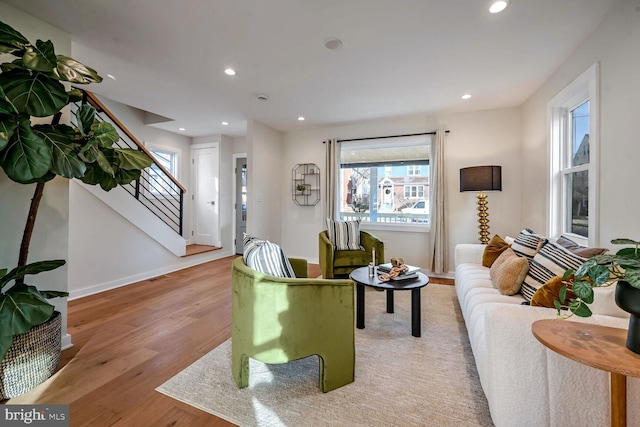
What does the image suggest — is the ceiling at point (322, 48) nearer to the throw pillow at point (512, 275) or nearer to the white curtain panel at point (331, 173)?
the white curtain panel at point (331, 173)

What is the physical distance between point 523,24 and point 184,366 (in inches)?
141

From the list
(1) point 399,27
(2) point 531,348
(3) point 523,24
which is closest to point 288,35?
(1) point 399,27

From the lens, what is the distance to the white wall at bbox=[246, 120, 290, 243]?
4375 mm

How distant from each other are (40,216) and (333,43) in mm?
2678

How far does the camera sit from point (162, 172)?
488 centimetres

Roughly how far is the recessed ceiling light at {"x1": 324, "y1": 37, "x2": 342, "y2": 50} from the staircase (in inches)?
90.9

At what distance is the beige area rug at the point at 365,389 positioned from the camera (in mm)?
1422

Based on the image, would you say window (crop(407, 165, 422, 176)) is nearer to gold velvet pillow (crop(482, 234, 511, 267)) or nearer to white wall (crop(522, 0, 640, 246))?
gold velvet pillow (crop(482, 234, 511, 267))

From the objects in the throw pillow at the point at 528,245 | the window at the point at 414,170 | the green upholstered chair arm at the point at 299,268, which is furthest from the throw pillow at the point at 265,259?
the window at the point at 414,170

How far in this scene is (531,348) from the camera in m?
1.19

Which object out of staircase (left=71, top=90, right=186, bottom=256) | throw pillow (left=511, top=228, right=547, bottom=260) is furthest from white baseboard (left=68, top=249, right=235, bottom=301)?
throw pillow (left=511, top=228, right=547, bottom=260)

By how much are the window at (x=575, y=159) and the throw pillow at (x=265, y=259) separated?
97.4 inches

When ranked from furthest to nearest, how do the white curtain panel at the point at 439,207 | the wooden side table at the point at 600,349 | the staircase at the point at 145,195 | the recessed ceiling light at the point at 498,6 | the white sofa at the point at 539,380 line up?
1. the white curtain panel at the point at 439,207
2. the staircase at the point at 145,195
3. the recessed ceiling light at the point at 498,6
4. the white sofa at the point at 539,380
5. the wooden side table at the point at 600,349

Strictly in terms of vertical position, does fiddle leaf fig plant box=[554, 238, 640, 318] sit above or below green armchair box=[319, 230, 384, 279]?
above
